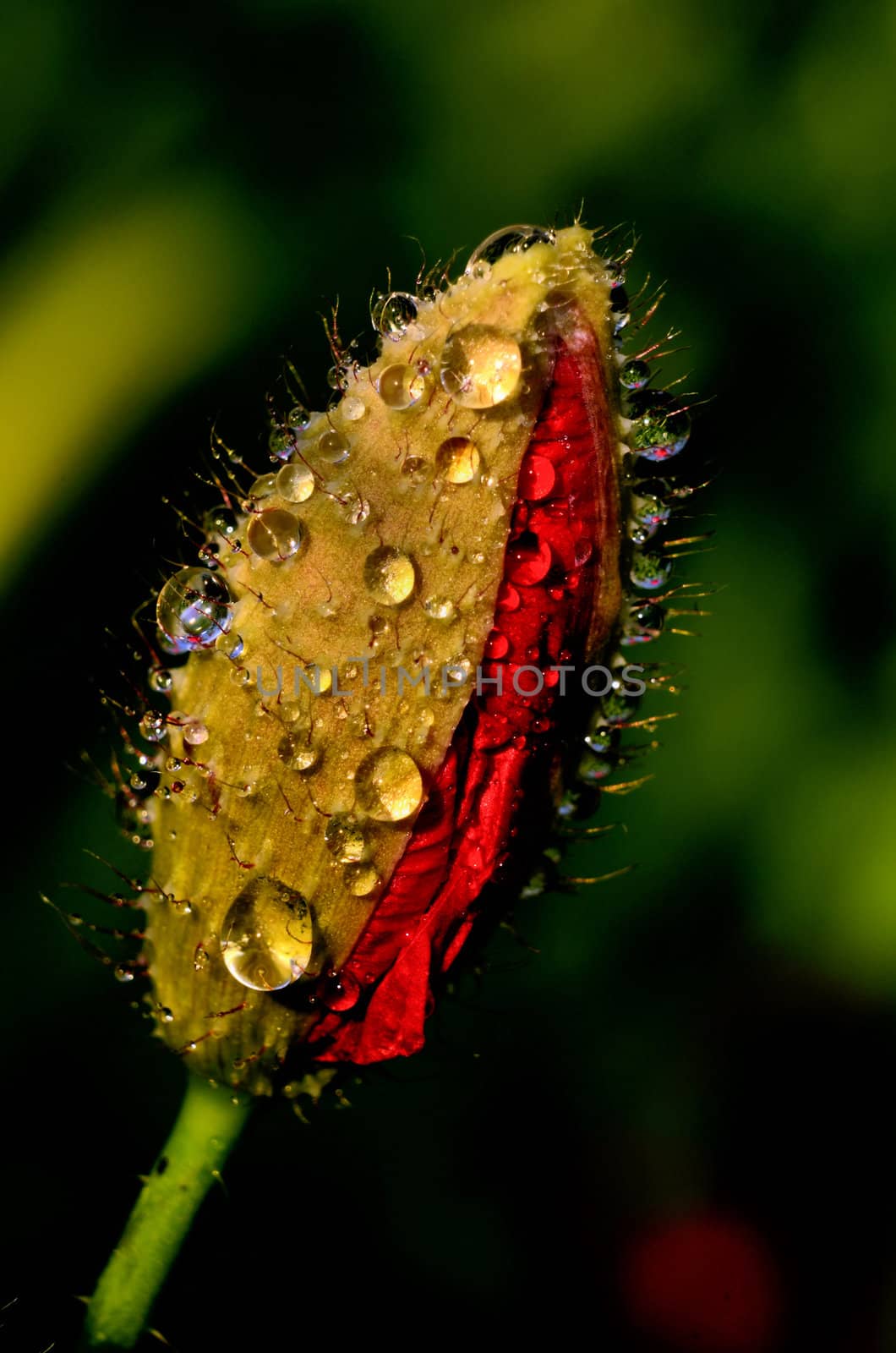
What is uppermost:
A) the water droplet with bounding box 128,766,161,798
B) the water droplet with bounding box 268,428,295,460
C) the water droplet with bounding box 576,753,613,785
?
the water droplet with bounding box 268,428,295,460

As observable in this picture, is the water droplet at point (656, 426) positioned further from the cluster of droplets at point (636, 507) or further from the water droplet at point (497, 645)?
the water droplet at point (497, 645)

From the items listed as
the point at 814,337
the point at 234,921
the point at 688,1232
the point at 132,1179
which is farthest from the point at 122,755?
the point at 814,337

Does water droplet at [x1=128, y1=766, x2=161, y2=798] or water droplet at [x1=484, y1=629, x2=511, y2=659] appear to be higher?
water droplet at [x1=484, y1=629, x2=511, y2=659]

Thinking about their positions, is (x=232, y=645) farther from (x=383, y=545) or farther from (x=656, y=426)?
(x=656, y=426)

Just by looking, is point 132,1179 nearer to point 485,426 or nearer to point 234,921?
point 234,921

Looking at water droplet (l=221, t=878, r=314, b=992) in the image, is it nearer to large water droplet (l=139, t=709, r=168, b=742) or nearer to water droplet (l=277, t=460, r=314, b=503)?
large water droplet (l=139, t=709, r=168, b=742)

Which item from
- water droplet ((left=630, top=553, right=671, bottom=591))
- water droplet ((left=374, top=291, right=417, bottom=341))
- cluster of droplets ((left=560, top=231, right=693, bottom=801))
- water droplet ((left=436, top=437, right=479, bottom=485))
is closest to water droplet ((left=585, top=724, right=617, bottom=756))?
cluster of droplets ((left=560, top=231, right=693, bottom=801))

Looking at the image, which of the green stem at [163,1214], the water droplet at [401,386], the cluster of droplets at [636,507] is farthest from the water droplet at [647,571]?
the green stem at [163,1214]
